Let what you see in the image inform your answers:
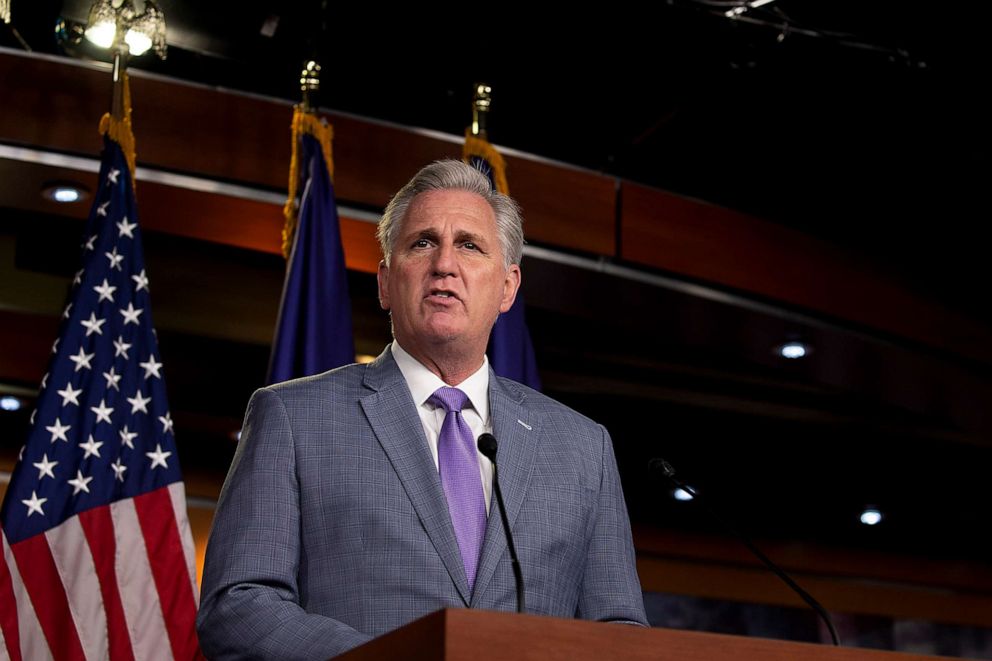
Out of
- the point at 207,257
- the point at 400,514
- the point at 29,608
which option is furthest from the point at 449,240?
the point at 207,257

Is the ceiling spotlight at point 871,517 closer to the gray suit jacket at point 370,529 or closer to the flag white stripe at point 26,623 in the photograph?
the flag white stripe at point 26,623

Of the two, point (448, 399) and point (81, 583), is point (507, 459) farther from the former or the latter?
point (81, 583)

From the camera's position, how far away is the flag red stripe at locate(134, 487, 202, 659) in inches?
135

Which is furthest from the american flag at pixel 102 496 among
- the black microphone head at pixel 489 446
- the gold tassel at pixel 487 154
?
the black microphone head at pixel 489 446

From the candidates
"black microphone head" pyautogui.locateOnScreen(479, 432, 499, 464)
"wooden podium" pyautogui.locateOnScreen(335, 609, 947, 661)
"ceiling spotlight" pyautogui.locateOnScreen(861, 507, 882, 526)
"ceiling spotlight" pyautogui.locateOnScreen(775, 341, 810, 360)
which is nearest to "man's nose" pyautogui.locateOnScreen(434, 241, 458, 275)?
"black microphone head" pyautogui.locateOnScreen(479, 432, 499, 464)

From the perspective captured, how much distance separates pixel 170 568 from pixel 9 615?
0.44 m

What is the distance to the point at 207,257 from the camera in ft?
17.0

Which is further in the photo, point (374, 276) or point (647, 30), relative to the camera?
point (374, 276)

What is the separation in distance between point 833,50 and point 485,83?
1.30m

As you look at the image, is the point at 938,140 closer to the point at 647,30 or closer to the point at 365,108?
the point at 647,30

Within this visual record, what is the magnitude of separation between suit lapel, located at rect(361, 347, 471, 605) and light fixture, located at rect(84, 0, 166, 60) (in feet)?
6.62

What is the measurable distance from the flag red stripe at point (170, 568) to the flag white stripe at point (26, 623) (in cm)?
33

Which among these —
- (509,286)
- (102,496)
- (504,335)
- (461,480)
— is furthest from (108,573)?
(461,480)

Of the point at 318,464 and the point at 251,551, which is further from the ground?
the point at 318,464
